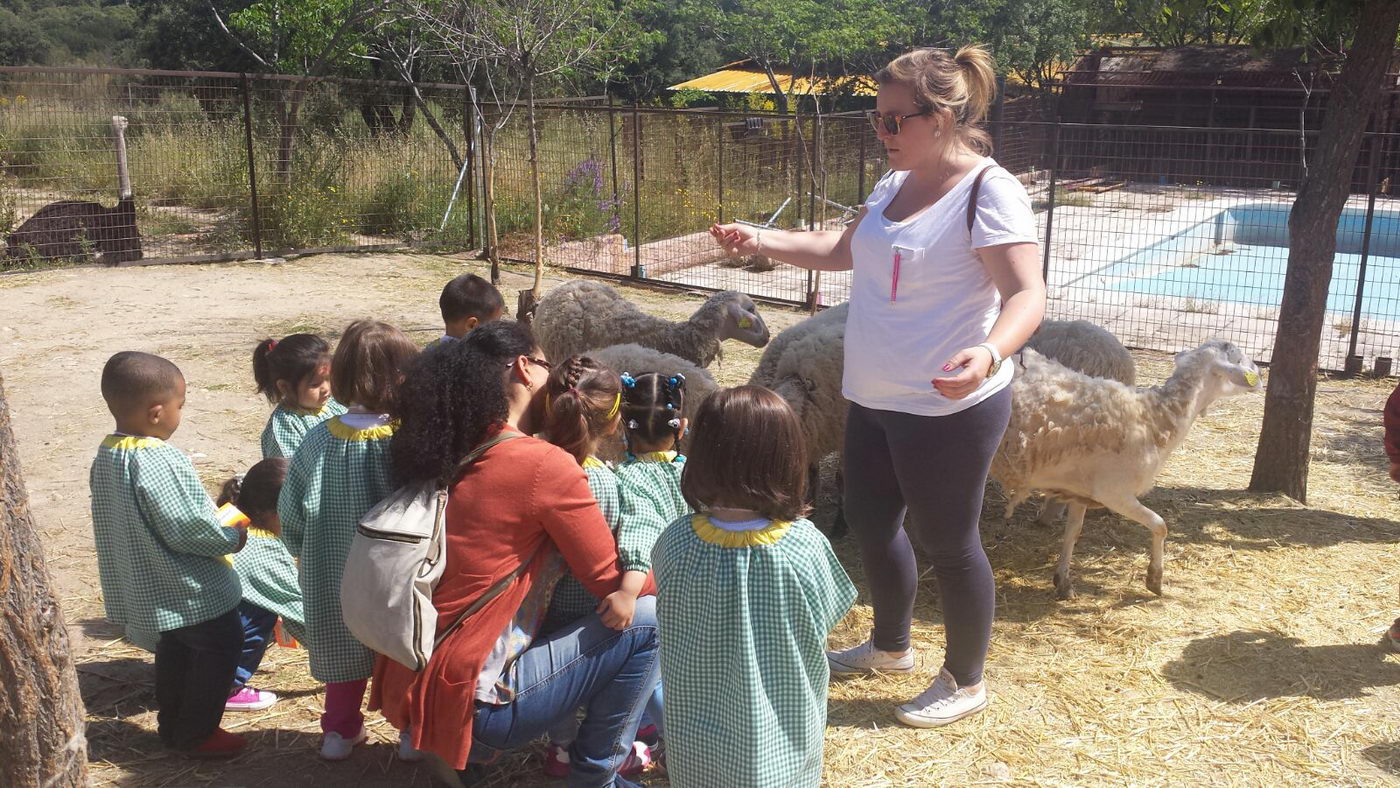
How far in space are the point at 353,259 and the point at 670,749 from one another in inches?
431

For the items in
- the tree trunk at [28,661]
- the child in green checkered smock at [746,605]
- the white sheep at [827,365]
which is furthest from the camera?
the white sheep at [827,365]

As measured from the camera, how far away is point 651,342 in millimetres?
6660

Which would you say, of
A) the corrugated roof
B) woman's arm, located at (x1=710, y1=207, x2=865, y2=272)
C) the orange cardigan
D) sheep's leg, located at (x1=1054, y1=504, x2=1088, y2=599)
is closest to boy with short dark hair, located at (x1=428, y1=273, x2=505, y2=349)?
woman's arm, located at (x1=710, y1=207, x2=865, y2=272)

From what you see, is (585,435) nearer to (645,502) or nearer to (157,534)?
(645,502)

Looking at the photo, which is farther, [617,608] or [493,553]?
[617,608]

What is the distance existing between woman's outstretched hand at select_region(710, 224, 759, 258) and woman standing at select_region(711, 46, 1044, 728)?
1.11ft

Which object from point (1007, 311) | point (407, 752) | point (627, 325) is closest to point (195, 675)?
point (407, 752)

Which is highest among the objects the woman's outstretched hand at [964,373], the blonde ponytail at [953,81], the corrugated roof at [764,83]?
the corrugated roof at [764,83]

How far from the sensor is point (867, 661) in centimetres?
362

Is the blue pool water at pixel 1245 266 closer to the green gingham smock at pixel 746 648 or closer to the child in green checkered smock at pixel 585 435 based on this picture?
the child in green checkered smock at pixel 585 435

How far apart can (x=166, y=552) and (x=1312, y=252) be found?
4968mm

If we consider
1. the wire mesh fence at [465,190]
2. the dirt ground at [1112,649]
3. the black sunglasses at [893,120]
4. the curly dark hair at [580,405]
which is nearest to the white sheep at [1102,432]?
the dirt ground at [1112,649]

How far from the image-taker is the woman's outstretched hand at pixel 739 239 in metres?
3.40

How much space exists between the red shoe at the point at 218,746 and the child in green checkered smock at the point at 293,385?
34.7 inches
